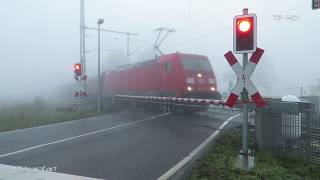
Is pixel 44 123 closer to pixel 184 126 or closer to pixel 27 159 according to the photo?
pixel 184 126

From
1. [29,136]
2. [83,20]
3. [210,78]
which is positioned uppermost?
[83,20]

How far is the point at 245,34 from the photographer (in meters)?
7.70

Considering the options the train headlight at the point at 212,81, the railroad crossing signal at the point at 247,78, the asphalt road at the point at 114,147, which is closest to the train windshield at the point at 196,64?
the train headlight at the point at 212,81

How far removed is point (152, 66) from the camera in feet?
78.8

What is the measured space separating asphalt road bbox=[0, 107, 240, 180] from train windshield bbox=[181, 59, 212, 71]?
4829mm

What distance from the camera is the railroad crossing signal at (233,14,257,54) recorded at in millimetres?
7621

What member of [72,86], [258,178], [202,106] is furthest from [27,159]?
[72,86]

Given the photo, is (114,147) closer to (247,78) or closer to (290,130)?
(290,130)

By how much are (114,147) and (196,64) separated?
11.9 m

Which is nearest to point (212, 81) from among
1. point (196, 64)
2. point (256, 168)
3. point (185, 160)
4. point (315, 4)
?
point (196, 64)

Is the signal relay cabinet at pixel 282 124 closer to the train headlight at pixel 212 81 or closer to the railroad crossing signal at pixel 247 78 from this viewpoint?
the railroad crossing signal at pixel 247 78

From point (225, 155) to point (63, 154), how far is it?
403 centimetres

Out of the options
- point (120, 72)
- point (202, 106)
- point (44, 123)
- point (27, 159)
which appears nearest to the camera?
point (27, 159)

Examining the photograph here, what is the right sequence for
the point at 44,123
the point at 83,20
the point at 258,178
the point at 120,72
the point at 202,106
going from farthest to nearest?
the point at 83,20
the point at 120,72
the point at 44,123
the point at 202,106
the point at 258,178
